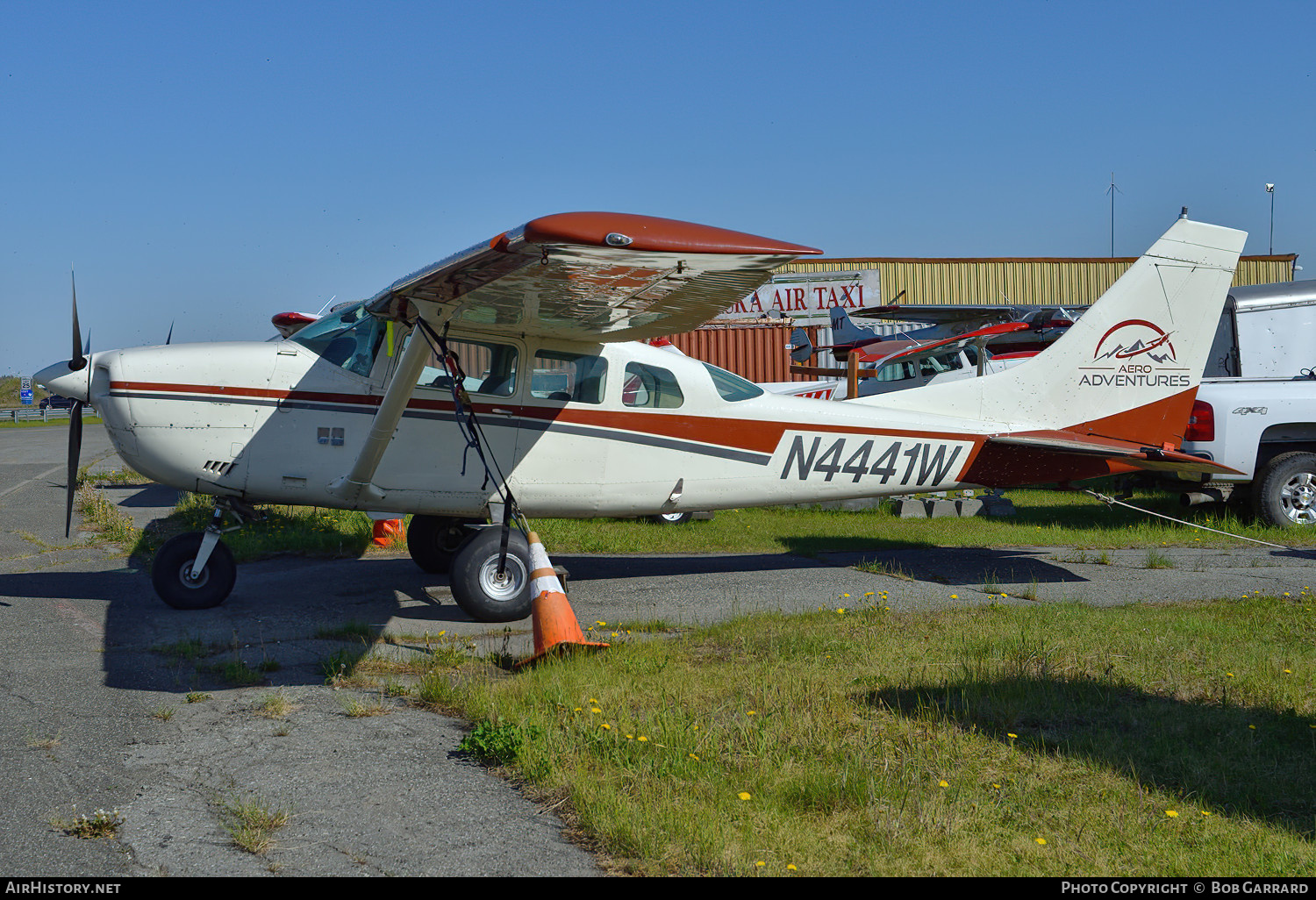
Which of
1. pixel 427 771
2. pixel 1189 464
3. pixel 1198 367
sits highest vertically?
pixel 1198 367

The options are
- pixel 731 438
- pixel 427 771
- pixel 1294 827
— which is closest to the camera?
pixel 1294 827

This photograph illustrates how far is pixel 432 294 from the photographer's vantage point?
6207 millimetres

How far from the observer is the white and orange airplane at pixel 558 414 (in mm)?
6887

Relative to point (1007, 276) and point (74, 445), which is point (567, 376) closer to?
point (74, 445)

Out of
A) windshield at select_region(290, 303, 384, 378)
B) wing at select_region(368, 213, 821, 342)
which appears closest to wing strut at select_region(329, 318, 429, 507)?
wing at select_region(368, 213, 821, 342)

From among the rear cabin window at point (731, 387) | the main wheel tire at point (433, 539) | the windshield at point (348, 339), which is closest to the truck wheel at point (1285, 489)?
the rear cabin window at point (731, 387)

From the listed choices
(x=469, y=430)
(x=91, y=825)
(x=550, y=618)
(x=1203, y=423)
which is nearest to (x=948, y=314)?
(x=1203, y=423)

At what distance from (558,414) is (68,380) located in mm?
3590

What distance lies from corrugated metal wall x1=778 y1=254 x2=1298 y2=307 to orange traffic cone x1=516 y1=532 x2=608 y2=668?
30157 millimetres

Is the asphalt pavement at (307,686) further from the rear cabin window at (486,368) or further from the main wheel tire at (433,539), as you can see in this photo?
the rear cabin window at (486,368)

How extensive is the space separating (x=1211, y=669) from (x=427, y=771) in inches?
158

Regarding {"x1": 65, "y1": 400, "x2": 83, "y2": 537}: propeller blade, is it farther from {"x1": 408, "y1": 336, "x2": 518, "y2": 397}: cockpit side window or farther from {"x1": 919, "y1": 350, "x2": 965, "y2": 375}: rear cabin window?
{"x1": 919, "y1": 350, "x2": 965, "y2": 375}: rear cabin window

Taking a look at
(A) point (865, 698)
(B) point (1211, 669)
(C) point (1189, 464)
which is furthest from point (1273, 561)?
(A) point (865, 698)
